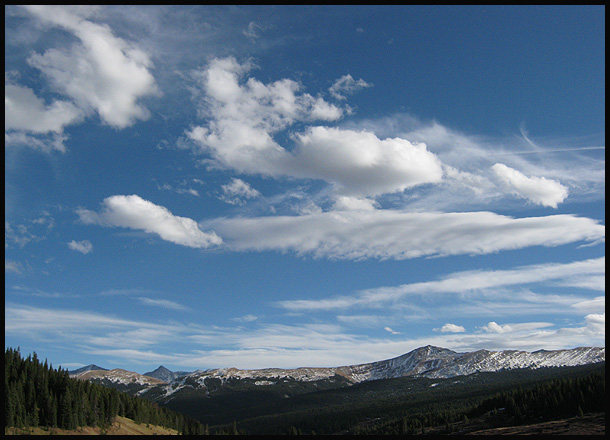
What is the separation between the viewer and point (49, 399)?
165 m

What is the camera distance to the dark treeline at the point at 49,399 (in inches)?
6127

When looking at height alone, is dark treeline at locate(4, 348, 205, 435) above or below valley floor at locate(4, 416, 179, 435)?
above

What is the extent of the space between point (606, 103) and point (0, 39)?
55211 millimetres

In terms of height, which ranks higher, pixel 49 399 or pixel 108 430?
pixel 49 399

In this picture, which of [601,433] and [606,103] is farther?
[601,433]

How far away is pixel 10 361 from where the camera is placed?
18588 centimetres

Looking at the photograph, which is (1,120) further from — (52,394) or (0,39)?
(52,394)

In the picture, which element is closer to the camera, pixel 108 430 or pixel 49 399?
pixel 49 399

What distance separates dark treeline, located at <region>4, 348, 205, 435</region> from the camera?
15562 cm

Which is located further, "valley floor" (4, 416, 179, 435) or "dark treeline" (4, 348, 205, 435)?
"dark treeline" (4, 348, 205, 435)

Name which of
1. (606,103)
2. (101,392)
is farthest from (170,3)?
(101,392)

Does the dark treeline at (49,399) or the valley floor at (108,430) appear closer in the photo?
the valley floor at (108,430)

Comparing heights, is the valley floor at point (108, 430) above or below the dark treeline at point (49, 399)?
below

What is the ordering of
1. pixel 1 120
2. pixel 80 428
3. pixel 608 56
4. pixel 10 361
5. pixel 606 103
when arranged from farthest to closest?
pixel 10 361 < pixel 80 428 < pixel 1 120 < pixel 606 103 < pixel 608 56
